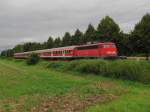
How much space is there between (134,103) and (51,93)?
435cm

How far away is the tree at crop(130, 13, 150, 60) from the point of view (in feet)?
141

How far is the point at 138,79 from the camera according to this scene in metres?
18.2

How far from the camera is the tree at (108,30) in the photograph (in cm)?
5356

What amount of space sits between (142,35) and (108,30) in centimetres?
1114

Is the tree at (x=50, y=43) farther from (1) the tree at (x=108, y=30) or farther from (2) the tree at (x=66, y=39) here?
(1) the tree at (x=108, y=30)

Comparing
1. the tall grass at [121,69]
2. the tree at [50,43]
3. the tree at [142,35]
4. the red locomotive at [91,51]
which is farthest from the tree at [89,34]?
the tall grass at [121,69]

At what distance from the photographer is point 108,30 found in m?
53.8

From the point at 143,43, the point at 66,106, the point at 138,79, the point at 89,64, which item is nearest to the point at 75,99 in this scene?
the point at 66,106

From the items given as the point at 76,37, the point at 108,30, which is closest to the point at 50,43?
the point at 76,37

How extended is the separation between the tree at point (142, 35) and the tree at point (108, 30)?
8.06m

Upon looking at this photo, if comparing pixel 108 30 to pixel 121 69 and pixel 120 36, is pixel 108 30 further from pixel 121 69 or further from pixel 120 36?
pixel 121 69

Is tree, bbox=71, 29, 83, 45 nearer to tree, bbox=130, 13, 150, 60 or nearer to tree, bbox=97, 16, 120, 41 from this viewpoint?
tree, bbox=97, 16, 120, 41

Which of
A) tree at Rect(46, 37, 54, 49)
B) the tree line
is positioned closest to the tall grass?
the tree line

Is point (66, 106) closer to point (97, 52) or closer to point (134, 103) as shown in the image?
point (134, 103)
